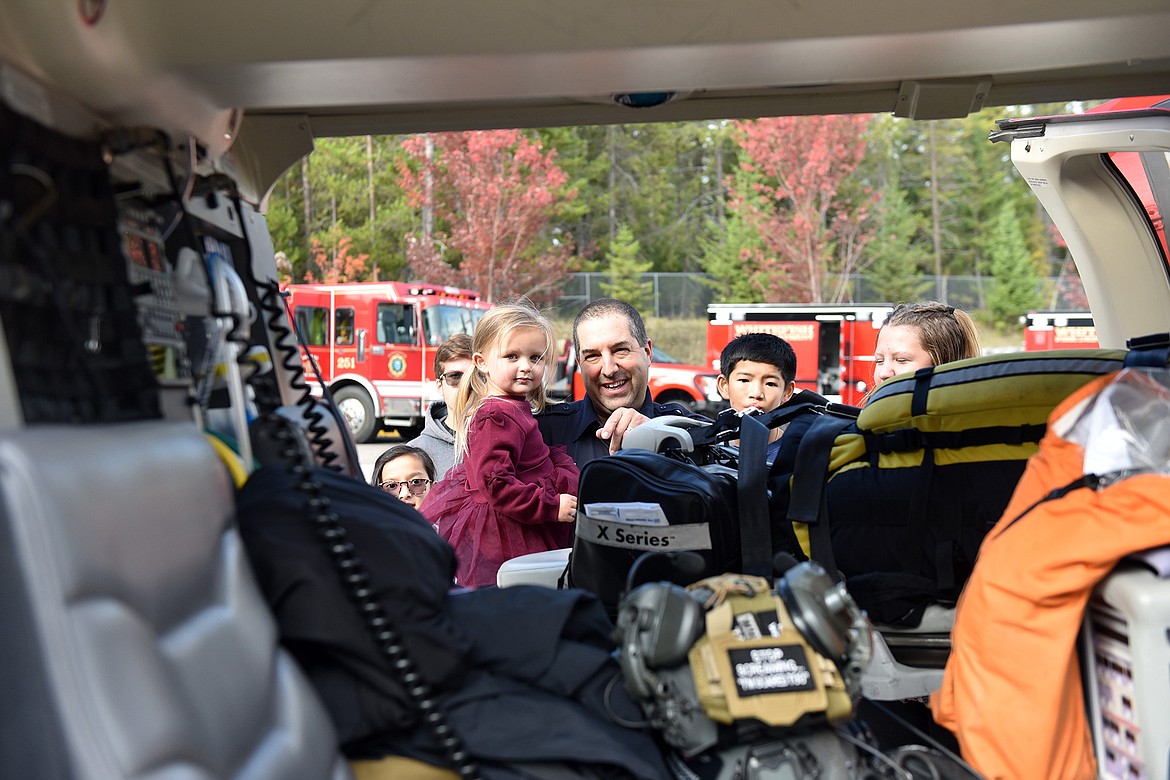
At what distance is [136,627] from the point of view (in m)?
1.28

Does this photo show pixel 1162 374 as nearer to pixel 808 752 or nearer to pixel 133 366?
pixel 808 752

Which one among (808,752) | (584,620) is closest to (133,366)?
(584,620)

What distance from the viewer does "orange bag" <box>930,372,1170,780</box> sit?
1843mm

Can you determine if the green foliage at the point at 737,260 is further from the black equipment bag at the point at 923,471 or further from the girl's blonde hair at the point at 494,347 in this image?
the black equipment bag at the point at 923,471

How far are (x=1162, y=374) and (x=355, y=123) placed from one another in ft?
6.81

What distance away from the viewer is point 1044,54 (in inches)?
70.9

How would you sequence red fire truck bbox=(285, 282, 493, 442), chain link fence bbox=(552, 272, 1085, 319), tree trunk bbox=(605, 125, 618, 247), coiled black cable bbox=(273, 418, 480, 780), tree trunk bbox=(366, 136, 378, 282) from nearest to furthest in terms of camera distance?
1. coiled black cable bbox=(273, 418, 480, 780)
2. red fire truck bbox=(285, 282, 493, 442)
3. tree trunk bbox=(366, 136, 378, 282)
4. chain link fence bbox=(552, 272, 1085, 319)
5. tree trunk bbox=(605, 125, 618, 247)

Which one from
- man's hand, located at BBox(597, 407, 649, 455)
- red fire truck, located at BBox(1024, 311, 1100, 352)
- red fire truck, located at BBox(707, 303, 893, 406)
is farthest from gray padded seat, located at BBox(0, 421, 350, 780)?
red fire truck, located at BBox(1024, 311, 1100, 352)

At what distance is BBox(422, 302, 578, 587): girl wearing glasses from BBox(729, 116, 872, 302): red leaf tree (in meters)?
25.0

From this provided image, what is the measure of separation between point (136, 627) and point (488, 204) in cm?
2468

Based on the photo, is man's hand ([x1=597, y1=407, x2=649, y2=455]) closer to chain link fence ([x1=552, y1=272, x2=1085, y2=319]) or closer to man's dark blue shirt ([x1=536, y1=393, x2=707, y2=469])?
man's dark blue shirt ([x1=536, y1=393, x2=707, y2=469])

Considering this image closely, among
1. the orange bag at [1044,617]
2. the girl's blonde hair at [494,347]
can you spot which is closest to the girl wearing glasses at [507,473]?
the girl's blonde hair at [494,347]

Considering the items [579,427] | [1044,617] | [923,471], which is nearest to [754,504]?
[923,471]

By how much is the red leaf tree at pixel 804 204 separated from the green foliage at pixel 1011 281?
591cm
